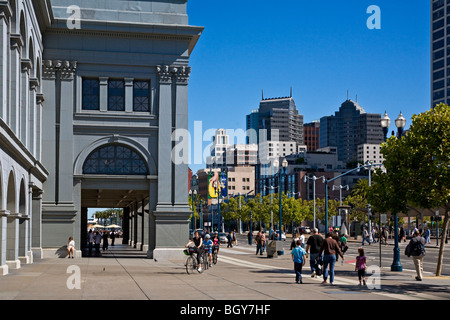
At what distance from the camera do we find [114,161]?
47.7m

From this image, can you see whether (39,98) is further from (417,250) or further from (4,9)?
(417,250)

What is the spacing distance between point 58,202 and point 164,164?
7.19m

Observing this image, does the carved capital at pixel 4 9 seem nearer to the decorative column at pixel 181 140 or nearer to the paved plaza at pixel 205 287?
the paved plaza at pixel 205 287

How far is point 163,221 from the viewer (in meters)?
47.4

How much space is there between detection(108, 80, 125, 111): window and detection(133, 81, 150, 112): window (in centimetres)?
81

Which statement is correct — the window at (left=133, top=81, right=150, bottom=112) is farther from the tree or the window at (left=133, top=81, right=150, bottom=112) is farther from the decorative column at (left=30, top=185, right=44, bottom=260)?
the tree

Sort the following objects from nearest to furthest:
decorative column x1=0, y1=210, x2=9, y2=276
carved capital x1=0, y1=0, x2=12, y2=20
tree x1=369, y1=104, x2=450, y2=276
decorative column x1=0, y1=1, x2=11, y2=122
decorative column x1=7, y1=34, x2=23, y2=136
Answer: tree x1=369, y1=104, x2=450, y2=276, decorative column x1=0, y1=210, x2=9, y2=276, decorative column x1=0, y1=1, x2=11, y2=122, carved capital x1=0, y1=0, x2=12, y2=20, decorative column x1=7, y1=34, x2=23, y2=136

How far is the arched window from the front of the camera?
4747 cm

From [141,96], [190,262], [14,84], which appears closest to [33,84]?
[14,84]

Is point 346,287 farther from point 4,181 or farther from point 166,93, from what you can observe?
point 166,93

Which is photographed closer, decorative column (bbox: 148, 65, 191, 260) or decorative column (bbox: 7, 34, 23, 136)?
decorative column (bbox: 7, 34, 23, 136)

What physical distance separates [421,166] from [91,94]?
25607 millimetres

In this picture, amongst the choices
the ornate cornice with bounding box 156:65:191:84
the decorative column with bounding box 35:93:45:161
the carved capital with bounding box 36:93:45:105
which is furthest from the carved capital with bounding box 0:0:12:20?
the ornate cornice with bounding box 156:65:191:84
